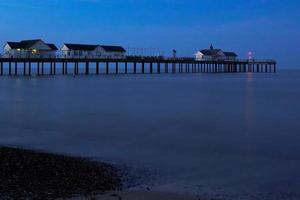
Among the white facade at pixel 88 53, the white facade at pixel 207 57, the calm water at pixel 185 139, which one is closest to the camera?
the calm water at pixel 185 139

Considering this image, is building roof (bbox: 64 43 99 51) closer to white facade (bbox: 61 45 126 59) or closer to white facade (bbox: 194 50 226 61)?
white facade (bbox: 61 45 126 59)

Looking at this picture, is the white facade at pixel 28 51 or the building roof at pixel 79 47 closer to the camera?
the white facade at pixel 28 51

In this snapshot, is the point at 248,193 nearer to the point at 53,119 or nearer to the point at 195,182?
the point at 195,182

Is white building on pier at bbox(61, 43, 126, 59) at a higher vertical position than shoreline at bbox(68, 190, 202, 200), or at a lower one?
higher

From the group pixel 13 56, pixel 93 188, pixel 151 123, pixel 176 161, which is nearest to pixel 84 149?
pixel 176 161

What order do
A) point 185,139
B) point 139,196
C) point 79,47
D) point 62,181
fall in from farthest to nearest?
1. point 79,47
2. point 185,139
3. point 62,181
4. point 139,196

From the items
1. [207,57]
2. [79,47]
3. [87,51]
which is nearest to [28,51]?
[79,47]

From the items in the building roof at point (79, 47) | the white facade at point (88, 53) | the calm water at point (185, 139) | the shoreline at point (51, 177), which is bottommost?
the calm water at point (185, 139)

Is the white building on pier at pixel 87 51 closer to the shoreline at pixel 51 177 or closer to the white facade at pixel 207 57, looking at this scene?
the white facade at pixel 207 57

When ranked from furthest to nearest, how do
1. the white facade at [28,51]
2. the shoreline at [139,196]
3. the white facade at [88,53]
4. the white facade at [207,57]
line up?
the white facade at [207,57] → the white facade at [88,53] → the white facade at [28,51] → the shoreline at [139,196]

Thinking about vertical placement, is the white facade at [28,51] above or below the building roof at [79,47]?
below

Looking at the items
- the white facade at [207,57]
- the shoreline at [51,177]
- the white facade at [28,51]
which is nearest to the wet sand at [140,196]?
the shoreline at [51,177]

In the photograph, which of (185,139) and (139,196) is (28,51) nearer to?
(185,139)

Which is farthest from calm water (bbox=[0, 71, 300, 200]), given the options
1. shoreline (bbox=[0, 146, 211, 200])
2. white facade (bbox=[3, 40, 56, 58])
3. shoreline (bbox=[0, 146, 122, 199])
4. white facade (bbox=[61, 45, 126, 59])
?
white facade (bbox=[61, 45, 126, 59])
